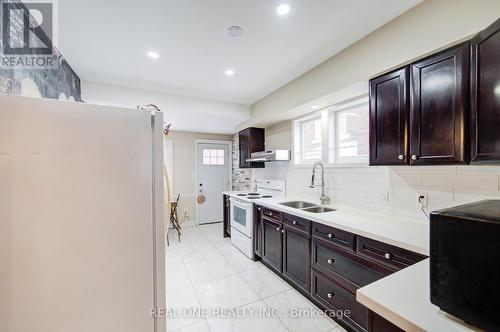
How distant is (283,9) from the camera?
1570 millimetres

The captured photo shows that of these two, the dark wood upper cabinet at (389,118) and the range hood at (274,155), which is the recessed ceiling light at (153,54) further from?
the dark wood upper cabinet at (389,118)

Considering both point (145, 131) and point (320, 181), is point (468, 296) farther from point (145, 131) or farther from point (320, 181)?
point (320, 181)

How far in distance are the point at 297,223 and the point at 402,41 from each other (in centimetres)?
186

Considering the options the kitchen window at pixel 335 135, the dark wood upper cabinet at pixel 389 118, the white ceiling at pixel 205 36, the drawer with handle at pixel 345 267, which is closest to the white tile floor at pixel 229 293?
the drawer with handle at pixel 345 267

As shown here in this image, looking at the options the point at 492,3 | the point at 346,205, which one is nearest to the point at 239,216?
the point at 346,205

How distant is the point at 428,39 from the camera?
145 cm

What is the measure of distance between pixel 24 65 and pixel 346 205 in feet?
10.4

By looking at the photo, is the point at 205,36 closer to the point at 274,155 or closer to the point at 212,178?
the point at 274,155

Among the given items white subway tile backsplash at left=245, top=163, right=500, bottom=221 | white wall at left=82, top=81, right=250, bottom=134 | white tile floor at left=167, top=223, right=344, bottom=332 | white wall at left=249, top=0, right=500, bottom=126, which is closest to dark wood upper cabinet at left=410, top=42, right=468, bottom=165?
white wall at left=249, top=0, right=500, bottom=126

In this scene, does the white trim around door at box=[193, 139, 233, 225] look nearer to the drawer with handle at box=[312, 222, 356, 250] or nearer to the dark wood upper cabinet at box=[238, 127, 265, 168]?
the dark wood upper cabinet at box=[238, 127, 265, 168]

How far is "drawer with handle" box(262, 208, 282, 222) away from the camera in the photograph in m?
2.49

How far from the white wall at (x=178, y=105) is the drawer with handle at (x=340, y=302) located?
2.90m

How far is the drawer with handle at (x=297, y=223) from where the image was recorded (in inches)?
81.0

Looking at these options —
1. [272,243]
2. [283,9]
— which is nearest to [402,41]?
[283,9]
